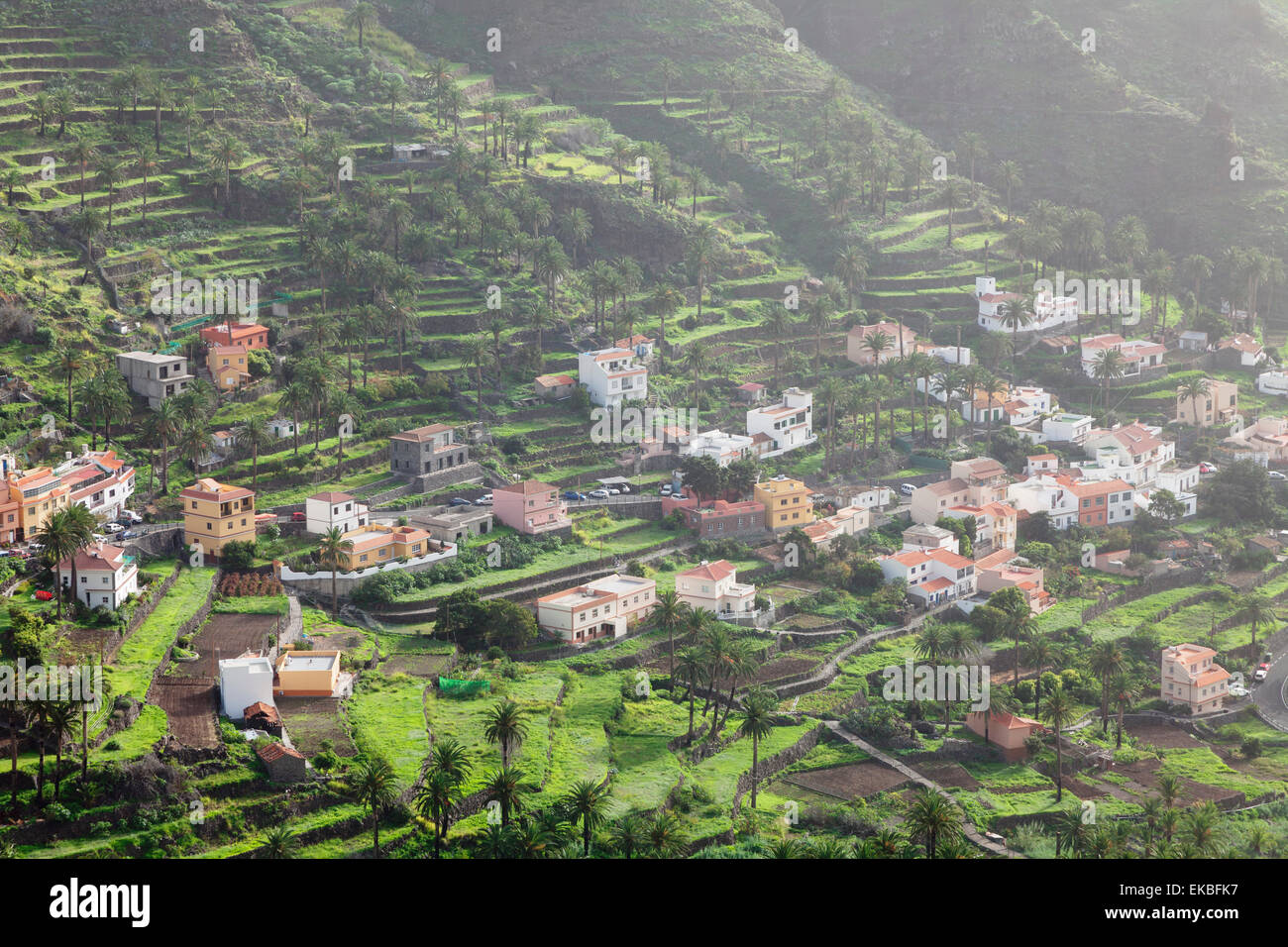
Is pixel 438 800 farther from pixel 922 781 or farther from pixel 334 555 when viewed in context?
pixel 922 781

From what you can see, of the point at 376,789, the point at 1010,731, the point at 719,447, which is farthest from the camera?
the point at 719,447

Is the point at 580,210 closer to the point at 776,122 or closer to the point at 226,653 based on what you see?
the point at 776,122

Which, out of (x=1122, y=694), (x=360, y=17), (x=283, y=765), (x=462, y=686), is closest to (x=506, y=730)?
(x=283, y=765)

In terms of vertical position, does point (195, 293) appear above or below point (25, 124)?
below

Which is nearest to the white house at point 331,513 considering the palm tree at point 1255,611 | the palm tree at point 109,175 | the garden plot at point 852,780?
the garden plot at point 852,780

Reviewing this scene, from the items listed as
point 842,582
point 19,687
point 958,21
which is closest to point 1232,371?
point 842,582

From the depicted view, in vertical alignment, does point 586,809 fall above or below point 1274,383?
below

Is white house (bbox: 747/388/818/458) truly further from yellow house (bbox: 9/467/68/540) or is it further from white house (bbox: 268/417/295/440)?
yellow house (bbox: 9/467/68/540)

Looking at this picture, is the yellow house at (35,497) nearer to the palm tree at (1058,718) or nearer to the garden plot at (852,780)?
the garden plot at (852,780)
